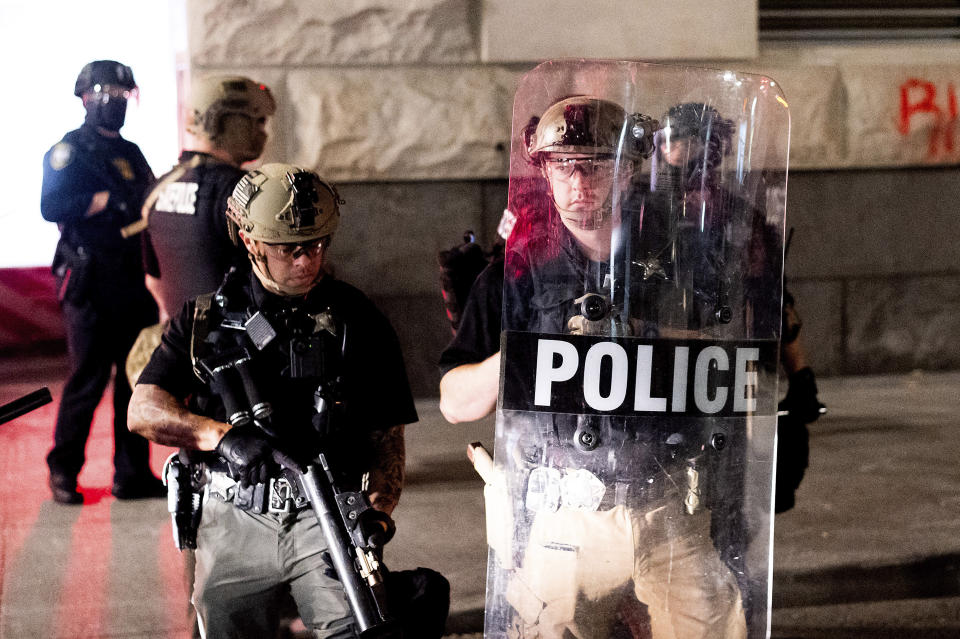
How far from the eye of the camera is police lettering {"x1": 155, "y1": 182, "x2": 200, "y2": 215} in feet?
12.2

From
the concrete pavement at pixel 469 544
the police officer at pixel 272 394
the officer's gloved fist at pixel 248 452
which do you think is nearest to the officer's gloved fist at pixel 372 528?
the police officer at pixel 272 394

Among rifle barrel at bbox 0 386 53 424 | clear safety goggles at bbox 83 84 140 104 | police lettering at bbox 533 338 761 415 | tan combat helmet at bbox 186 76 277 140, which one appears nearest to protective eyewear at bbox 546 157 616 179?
police lettering at bbox 533 338 761 415

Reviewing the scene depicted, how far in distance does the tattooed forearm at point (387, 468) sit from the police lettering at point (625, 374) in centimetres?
60

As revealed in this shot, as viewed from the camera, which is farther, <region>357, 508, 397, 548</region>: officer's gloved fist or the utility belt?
the utility belt

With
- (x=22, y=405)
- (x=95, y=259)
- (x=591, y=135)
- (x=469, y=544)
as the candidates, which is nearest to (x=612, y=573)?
(x=591, y=135)

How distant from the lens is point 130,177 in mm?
4523

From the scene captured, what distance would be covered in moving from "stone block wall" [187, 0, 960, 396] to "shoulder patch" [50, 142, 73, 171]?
1368 millimetres

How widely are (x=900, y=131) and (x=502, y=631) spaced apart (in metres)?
5.49

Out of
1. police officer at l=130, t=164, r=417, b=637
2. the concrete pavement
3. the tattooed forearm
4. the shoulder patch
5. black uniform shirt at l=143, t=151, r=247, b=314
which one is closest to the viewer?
police officer at l=130, t=164, r=417, b=637

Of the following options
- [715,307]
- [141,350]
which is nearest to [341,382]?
[715,307]

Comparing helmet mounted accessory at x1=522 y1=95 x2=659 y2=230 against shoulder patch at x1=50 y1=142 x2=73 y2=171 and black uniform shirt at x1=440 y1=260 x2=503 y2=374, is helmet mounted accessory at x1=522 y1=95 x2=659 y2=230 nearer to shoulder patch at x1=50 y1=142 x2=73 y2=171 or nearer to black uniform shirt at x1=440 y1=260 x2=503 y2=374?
black uniform shirt at x1=440 y1=260 x2=503 y2=374

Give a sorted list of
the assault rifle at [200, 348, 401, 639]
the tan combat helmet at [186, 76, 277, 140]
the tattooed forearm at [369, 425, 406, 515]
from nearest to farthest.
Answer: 1. the assault rifle at [200, 348, 401, 639]
2. the tattooed forearm at [369, 425, 406, 515]
3. the tan combat helmet at [186, 76, 277, 140]

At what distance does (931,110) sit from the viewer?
6547 mm

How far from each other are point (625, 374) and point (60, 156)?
3.34m
